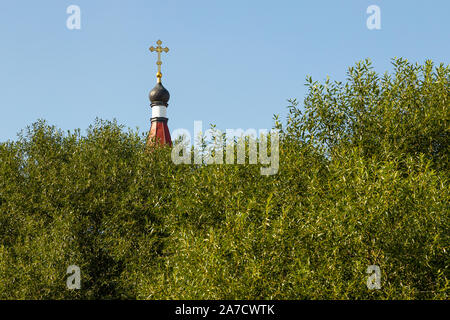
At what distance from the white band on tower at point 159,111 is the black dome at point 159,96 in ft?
1.62

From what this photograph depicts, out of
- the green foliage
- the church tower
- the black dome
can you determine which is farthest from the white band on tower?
the green foliage

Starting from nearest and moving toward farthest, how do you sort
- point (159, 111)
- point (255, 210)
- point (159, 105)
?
1. point (255, 210)
2. point (159, 111)
3. point (159, 105)

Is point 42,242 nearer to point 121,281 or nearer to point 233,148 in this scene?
point 121,281

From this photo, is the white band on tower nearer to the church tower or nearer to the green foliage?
the church tower

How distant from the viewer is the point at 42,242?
2062 cm

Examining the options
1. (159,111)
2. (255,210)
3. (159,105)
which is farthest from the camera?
(159,105)

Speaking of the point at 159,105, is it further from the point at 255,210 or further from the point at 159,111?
the point at 255,210

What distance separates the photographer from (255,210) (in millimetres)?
19891

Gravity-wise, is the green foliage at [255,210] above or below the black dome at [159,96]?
below

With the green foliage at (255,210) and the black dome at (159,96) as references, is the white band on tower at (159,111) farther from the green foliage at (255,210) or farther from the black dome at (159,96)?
the green foliage at (255,210)

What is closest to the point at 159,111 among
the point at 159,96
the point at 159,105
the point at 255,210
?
the point at 159,105

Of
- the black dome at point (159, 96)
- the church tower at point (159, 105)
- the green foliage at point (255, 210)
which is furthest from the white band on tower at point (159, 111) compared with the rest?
the green foliage at point (255, 210)

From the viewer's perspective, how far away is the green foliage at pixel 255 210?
15594 mm

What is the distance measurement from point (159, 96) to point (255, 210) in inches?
1356
